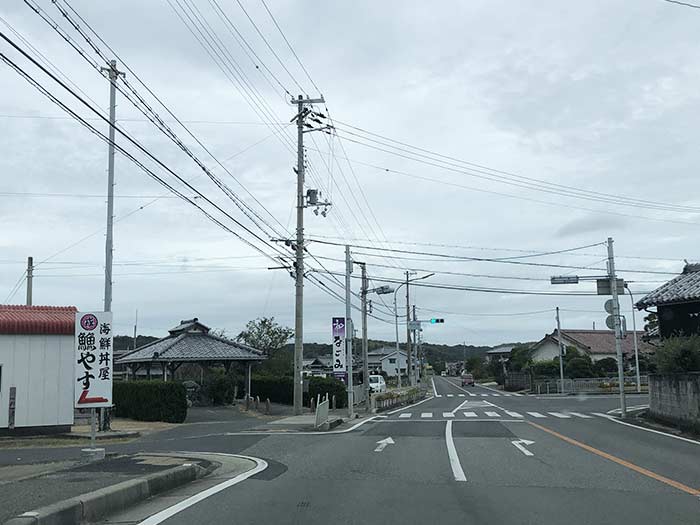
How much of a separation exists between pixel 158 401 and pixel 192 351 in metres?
7.55

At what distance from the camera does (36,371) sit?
23609mm

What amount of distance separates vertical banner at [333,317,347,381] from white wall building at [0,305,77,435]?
12377 mm

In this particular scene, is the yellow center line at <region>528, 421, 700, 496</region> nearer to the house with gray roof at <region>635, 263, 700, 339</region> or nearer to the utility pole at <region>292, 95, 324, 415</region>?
the house with gray roof at <region>635, 263, 700, 339</region>

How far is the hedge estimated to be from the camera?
29.7 m

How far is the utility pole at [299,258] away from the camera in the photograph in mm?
31281

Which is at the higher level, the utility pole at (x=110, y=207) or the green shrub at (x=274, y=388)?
the utility pole at (x=110, y=207)

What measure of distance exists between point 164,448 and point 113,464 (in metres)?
6.39

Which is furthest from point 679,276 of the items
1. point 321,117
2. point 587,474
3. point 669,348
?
point 587,474

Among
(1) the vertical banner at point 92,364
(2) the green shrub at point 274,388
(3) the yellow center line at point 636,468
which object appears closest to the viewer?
(3) the yellow center line at point 636,468

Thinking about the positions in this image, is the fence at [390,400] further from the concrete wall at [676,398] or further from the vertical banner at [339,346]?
the concrete wall at [676,398]

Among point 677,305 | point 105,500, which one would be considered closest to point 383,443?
point 105,500

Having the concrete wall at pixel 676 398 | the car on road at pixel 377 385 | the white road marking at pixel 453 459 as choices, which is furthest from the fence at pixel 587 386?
the white road marking at pixel 453 459

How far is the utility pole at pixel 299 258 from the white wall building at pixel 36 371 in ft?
33.5

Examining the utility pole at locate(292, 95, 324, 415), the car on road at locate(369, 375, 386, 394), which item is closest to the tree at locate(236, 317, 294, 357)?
the car on road at locate(369, 375, 386, 394)
